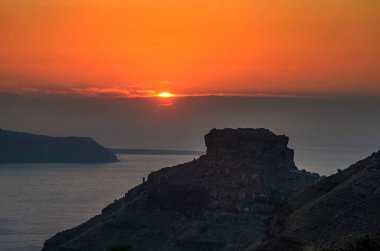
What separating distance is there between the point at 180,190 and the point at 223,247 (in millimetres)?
17266

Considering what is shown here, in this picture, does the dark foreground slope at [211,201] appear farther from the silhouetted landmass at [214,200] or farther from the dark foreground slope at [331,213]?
the dark foreground slope at [331,213]

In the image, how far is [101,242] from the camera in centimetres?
11788

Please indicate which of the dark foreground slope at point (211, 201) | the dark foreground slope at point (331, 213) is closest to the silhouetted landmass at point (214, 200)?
the dark foreground slope at point (211, 201)

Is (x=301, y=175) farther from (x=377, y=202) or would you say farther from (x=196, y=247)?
(x=377, y=202)

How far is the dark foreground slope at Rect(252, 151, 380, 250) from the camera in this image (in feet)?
239

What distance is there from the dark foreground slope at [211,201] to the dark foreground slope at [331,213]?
19.2 meters

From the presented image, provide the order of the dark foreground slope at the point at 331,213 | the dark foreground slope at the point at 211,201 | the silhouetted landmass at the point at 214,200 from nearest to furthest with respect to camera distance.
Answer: the dark foreground slope at the point at 331,213 < the silhouetted landmass at the point at 214,200 < the dark foreground slope at the point at 211,201

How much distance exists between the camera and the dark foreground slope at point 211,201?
11319 centimetres

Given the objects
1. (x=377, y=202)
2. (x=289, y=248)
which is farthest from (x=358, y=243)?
(x=377, y=202)

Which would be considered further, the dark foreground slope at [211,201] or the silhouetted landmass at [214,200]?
the dark foreground slope at [211,201]

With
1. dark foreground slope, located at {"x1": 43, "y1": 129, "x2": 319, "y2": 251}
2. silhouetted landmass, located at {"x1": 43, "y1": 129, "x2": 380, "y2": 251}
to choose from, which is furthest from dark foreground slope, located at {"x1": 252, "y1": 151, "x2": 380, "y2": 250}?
dark foreground slope, located at {"x1": 43, "y1": 129, "x2": 319, "y2": 251}

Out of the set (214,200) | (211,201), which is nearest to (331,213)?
(214,200)

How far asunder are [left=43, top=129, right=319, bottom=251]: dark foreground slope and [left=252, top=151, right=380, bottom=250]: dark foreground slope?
19177 millimetres

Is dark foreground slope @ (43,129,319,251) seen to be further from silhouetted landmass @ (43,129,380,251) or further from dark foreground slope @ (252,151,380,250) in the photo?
dark foreground slope @ (252,151,380,250)
